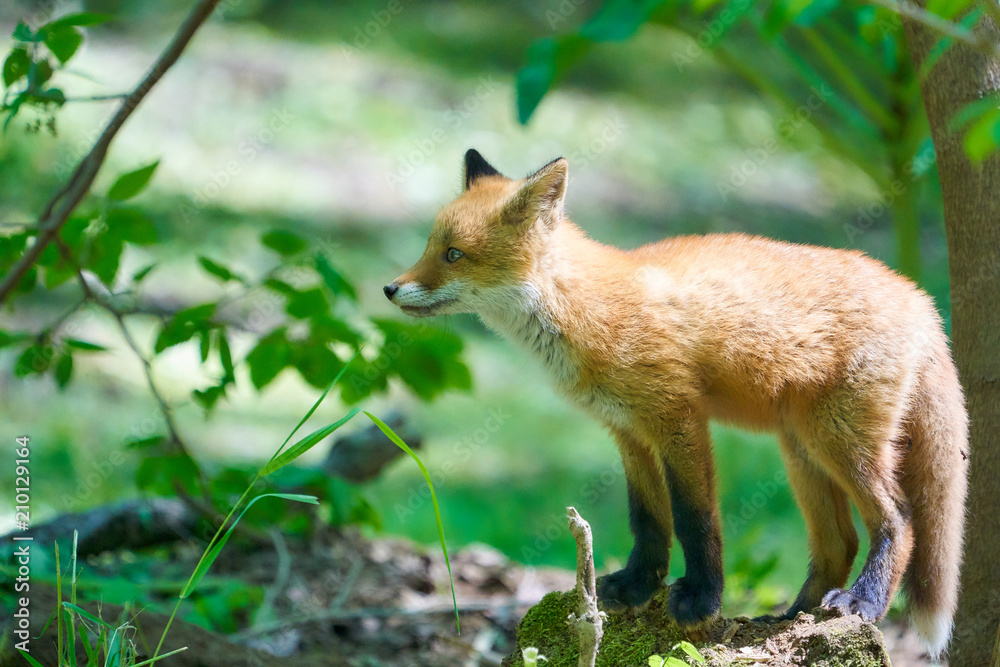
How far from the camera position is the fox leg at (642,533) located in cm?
358

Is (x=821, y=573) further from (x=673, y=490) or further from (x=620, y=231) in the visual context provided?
(x=620, y=231)

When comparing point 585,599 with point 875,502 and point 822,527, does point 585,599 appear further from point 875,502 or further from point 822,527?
point 822,527

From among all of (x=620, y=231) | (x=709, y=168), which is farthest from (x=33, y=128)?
(x=709, y=168)

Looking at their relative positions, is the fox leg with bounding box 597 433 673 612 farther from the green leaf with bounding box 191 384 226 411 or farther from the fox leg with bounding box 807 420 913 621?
the green leaf with bounding box 191 384 226 411

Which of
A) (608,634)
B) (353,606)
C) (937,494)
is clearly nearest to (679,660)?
(608,634)

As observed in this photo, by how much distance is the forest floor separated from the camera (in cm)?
390

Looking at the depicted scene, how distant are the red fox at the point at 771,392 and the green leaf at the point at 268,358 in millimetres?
1143

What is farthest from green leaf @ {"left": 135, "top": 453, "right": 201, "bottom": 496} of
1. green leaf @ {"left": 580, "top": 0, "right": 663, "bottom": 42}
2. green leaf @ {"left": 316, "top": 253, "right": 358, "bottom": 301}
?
green leaf @ {"left": 580, "top": 0, "right": 663, "bottom": 42}

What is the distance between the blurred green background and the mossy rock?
197 centimetres

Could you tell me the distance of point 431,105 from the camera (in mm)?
12891

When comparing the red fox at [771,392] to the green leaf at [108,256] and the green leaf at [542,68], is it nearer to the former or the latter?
the green leaf at [542,68]

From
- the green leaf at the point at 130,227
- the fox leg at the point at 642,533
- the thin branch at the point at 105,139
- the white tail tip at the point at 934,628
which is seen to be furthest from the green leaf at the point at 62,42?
the white tail tip at the point at 934,628

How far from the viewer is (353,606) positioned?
5.28 meters

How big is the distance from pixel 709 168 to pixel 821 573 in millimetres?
9502
